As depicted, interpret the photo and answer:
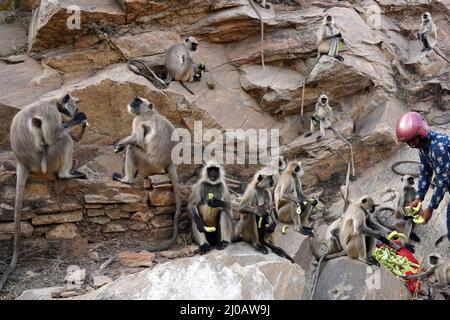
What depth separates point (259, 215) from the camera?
6270 mm

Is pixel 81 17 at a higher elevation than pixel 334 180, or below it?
higher

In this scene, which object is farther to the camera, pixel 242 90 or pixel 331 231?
pixel 242 90

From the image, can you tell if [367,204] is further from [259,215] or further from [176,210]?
[176,210]

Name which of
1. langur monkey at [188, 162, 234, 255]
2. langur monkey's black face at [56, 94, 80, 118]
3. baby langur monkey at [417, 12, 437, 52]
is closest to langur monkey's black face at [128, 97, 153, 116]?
langur monkey's black face at [56, 94, 80, 118]

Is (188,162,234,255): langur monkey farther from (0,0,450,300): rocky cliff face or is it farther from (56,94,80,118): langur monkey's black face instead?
(0,0,450,300): rocky cliff face

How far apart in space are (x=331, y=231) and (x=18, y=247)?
13.8 ft

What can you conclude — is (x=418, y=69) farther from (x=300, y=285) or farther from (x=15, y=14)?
(x=15, y=14)

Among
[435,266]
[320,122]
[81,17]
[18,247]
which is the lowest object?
[435,266]

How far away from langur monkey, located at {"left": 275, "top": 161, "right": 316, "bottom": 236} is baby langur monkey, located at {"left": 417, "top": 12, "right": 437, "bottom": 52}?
6734 mm

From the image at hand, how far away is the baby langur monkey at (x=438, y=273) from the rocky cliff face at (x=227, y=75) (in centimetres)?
384

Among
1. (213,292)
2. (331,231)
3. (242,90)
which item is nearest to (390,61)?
(242,90)

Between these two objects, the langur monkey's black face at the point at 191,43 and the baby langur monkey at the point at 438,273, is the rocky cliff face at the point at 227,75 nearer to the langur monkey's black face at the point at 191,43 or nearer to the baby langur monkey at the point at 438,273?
the langur monkey's black face at the point at 191,43

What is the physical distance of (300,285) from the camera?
5012mm

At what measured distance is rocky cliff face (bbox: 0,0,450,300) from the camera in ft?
31.0
